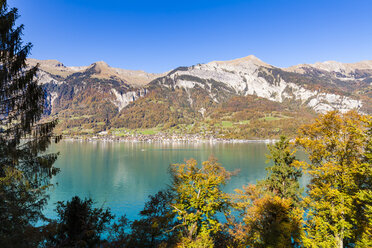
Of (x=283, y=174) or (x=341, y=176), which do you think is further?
(x=283, y=174)

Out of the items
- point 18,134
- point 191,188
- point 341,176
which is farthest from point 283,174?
point 18,134

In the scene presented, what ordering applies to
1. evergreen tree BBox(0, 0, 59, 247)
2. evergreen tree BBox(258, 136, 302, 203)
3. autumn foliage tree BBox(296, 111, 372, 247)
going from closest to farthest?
1. evergreen tree BBox(0, 0, 59, 247)
2. autumn foliage tree BBox(296, 111, 372, 247)
3. evergreen tree BBox(258, 136, 302, 203)

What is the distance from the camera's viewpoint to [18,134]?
28.6 ft

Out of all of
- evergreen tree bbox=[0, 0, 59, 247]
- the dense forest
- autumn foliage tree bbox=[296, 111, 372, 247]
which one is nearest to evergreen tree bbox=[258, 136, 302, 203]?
the dense forest

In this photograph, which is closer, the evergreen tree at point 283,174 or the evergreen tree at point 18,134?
the evergreen tree at point 18,134

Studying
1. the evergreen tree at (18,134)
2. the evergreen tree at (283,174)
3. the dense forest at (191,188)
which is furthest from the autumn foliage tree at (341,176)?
the evergreen tree at (18,134)

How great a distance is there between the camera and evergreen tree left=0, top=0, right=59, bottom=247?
786cm

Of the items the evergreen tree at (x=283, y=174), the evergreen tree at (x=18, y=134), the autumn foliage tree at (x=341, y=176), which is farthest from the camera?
the evergreen tree at (x=283, y=174)

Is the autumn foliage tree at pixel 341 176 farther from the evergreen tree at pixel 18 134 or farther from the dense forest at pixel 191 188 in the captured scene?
the evergreen tree at pixel 18 134

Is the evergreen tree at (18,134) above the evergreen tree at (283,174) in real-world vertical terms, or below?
above

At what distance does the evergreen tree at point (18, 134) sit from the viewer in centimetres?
786

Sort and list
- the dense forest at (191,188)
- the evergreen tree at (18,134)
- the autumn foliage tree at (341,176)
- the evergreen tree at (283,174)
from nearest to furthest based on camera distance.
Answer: the evergreen tree at (18,134) < the dense forest at (191,188) < the autumn foliage tree at (341,176) < the evergreen tree at (283,174)

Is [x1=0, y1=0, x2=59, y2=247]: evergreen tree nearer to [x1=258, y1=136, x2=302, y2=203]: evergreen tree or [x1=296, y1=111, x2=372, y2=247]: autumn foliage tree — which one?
[x1=296, y1=111, x2=372, y2=247]: autumn foliage tree

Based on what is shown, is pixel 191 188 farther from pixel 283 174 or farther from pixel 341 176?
pixel 283 174
